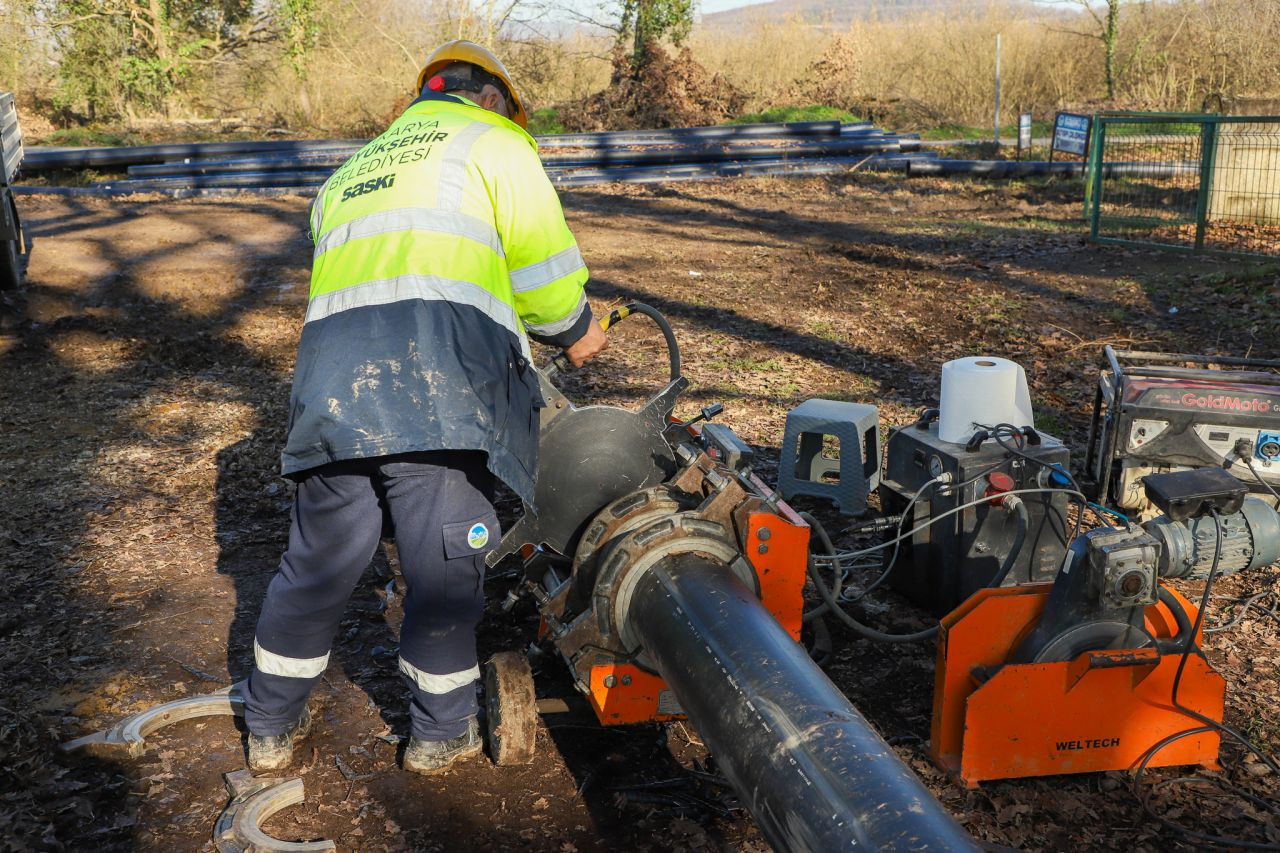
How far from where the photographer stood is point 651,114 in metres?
20.8

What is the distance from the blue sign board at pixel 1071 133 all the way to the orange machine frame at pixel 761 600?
12.4 meters

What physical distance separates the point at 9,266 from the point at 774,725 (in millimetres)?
8500

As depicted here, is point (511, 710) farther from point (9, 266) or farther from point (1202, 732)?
point (9, 266)

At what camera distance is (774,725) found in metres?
2.33

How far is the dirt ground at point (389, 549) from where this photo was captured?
121 inches

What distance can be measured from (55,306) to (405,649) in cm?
697

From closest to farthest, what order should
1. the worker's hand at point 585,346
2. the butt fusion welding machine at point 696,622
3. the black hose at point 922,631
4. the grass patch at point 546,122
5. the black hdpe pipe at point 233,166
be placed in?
the butt fusion welding machine at point 696,622, the worker's hand at point 585,346, the black hose at point 922,631, the black hdpe pipe at point 233,166, the grass patch at point 546,122

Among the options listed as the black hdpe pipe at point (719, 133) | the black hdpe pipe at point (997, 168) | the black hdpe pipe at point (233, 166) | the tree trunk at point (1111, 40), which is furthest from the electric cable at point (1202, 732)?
the tree trunk at point (1111, 40)

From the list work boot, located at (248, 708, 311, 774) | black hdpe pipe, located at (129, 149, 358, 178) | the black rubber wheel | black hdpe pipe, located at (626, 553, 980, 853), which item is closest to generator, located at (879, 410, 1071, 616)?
black hdpe pipe, located at (626, 553, 980, 853)

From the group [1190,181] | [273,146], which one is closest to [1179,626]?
[1190,181]

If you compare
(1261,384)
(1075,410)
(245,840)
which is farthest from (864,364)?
(245,840)

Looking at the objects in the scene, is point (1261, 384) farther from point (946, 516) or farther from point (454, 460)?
point (454, 460)

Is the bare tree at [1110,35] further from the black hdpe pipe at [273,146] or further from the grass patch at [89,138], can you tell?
the grass patch at [89,138]

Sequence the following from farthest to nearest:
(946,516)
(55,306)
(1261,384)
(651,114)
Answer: (651,114) → (55,306) → (1261,384) → (946,516)
